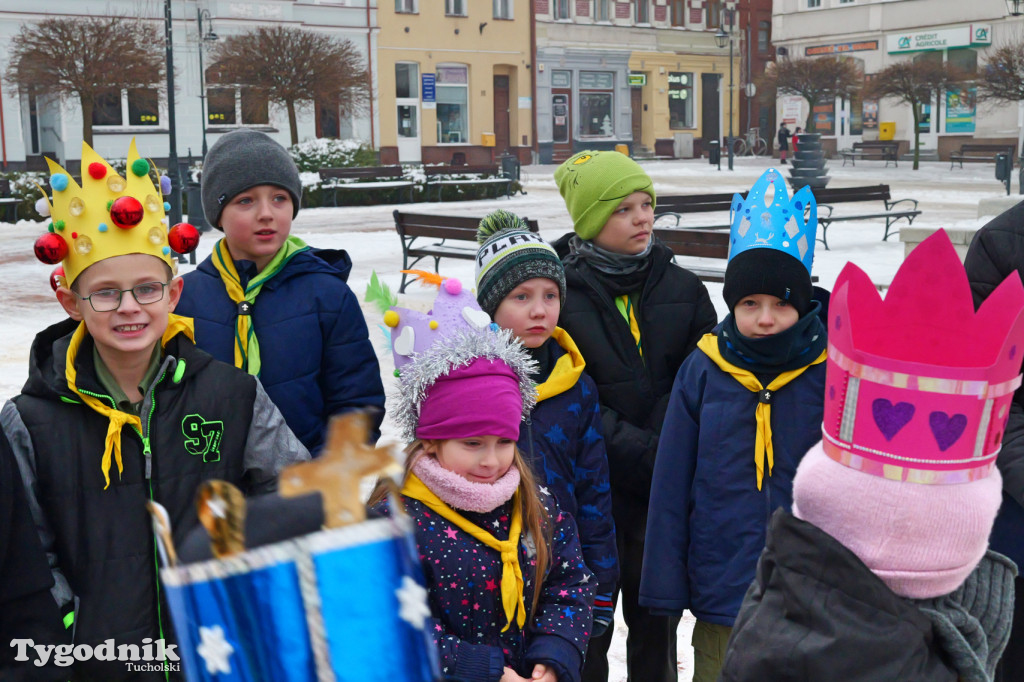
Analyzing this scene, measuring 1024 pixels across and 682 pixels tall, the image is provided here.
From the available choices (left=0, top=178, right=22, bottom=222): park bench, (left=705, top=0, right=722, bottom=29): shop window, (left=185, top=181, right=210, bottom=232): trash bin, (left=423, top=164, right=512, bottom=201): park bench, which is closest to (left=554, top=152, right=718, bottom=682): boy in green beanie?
(left=185, top=181, right=210, bottom=232): trash bin

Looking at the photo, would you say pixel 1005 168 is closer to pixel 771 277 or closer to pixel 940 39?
pixel 940 39

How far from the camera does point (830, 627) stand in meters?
1.53

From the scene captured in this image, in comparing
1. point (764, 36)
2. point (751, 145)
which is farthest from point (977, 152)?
point (764, 36)

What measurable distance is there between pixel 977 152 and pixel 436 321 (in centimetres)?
3844

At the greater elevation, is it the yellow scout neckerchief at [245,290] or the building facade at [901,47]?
the building facade at [901,47]

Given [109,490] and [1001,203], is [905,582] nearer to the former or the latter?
[109,490]

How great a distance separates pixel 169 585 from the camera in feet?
3.22

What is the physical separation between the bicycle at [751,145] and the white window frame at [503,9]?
11.2m

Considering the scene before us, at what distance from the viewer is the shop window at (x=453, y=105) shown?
40312mm

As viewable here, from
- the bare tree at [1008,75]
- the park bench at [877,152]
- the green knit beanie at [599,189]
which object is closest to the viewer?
the green knit beanie at [599,189]

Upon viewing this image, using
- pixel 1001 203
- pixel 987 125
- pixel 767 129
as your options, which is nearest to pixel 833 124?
pixel 767 129

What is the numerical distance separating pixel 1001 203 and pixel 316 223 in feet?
41.1

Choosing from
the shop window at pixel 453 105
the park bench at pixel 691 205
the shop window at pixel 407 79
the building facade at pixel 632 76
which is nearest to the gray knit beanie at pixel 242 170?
the park bench at pixel 691 205

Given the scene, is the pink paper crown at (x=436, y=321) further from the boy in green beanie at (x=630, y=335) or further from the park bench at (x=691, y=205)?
the park bench at (x=691, y=205)
